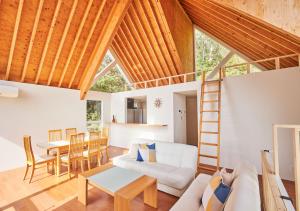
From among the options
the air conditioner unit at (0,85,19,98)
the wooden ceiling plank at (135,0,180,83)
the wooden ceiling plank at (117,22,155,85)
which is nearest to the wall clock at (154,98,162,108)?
the wooden ceiling plank at (135,0,180,83)

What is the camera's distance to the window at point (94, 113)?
691 cm

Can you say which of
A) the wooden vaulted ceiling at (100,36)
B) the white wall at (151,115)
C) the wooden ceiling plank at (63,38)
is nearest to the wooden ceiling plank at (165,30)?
the wooden vaulted ceiling at (100,36)

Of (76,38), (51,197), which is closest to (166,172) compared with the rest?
(51,197)

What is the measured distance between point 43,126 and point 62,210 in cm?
353

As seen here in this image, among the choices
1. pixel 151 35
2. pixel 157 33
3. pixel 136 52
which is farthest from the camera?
pixel 136 52

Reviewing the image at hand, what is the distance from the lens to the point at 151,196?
2.52 m

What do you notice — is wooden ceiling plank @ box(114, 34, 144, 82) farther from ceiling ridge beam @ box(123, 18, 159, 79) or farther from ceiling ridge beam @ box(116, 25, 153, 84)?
ceiling ridge beam @ box(123, 18, 159, 79)

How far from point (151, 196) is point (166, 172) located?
0.49 metres

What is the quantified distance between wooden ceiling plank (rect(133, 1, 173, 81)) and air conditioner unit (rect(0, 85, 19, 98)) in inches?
171

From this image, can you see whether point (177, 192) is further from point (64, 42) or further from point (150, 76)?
point (150, 76)

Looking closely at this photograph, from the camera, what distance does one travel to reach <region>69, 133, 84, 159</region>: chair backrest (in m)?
3.68

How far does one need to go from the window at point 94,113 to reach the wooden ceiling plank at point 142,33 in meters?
3.11

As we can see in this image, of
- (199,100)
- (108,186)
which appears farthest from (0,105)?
(199,100)

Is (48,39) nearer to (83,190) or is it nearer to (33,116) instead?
(33,116)
